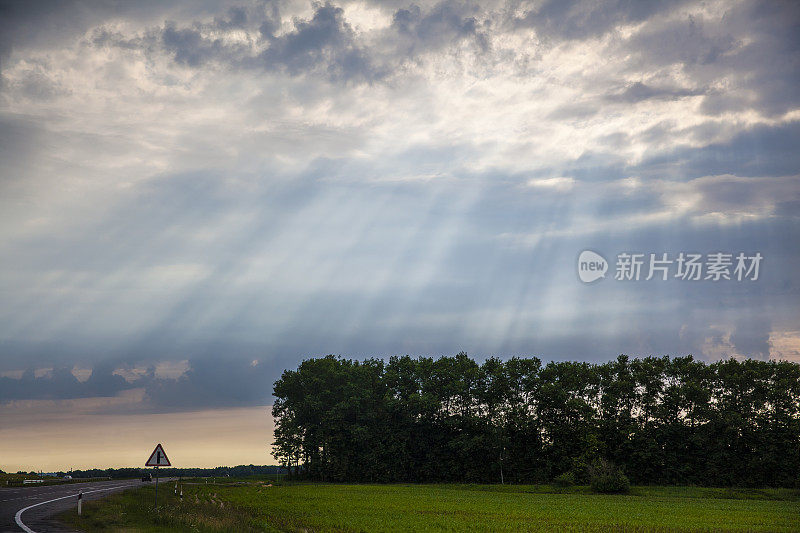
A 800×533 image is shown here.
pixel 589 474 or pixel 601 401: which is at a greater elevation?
pixel 601 401

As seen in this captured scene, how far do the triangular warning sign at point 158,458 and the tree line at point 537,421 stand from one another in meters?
60.9

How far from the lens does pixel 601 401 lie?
9769cm

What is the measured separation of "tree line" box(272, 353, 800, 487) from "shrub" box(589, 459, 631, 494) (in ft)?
13.6

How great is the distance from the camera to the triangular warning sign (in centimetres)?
3666

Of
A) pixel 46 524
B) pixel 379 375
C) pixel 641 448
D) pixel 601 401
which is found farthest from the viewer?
pixel 379 375

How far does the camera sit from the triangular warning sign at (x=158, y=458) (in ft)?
120

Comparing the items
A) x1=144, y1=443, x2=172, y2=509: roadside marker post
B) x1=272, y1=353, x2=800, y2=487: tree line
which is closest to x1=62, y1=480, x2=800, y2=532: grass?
x1=144, y1=443, x2=172, y2=509: roadside marker post

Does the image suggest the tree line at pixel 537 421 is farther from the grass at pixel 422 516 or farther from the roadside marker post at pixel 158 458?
the roadside marker post at pixel 158 458

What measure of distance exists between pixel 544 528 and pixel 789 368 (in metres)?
74.4

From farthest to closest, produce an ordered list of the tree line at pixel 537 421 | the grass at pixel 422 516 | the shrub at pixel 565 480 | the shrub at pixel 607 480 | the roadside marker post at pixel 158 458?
1. the tree line at pixel 537 421
2. the shrub at pixel 565 480
3. the shrub at pixel 607 480
4. the roadside marker post at pixel 158 458
5. the grass at pixel 422 516

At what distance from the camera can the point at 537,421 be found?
97.1 metres

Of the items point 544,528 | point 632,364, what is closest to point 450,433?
point 632,364

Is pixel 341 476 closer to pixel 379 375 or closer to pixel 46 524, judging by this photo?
pixel 379 375

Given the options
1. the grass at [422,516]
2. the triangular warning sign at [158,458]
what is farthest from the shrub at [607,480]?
the triangular warning sign at [158,458]
